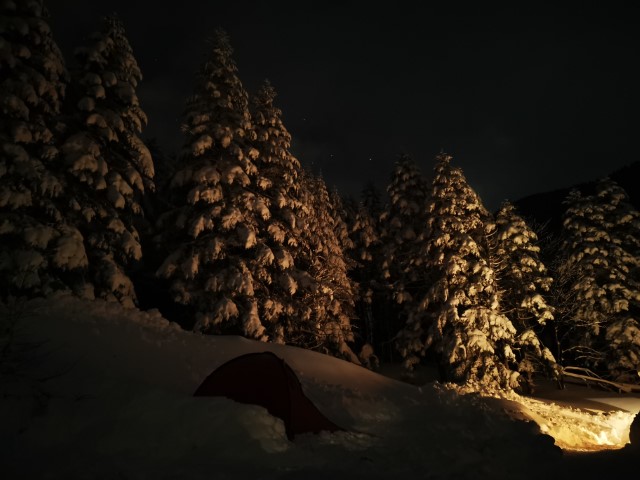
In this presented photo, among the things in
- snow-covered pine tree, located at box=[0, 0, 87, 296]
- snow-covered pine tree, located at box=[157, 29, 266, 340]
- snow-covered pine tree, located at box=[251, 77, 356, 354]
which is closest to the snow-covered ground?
snow-covered pine tree, located at box=[0, 0, 87, 296]

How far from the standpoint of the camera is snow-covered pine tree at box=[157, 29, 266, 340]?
16125 millimetres

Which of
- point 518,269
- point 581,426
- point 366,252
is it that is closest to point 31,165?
point 581,426

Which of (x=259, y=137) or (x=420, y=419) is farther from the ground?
(x=259, y=137)

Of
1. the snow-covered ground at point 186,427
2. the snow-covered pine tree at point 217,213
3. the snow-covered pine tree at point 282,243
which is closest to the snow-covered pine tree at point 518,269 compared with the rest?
the snow-covered pine tree at point 282,243

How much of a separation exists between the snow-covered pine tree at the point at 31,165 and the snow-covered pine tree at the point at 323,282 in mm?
10286

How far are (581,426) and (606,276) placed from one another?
11986 mm

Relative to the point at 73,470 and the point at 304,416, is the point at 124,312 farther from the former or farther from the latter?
the point at 73,470

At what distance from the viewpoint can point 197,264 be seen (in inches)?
629

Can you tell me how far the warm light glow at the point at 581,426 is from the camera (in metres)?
13.1

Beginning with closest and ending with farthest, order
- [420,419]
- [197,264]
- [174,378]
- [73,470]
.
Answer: [73,470] < [174,378] < [420,419] < [197,264]

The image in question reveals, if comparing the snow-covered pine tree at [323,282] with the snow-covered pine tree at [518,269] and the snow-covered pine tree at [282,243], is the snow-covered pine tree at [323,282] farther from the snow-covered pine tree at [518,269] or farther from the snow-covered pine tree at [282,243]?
the snow-covered pine tree at [518,269]

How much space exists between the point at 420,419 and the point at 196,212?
40.5ft

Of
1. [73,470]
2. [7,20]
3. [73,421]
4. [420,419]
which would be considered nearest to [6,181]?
[7,20]

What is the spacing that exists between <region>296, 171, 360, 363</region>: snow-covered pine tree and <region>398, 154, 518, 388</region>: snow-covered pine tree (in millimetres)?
4094
